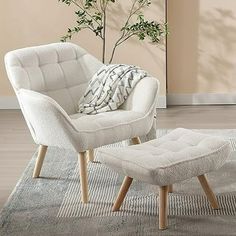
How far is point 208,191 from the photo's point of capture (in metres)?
3.18

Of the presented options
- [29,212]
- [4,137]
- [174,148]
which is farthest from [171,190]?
[4,137]

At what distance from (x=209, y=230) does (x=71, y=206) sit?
0.76 metres

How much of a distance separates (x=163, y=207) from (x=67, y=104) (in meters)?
1.12

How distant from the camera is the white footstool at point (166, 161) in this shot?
293 cm

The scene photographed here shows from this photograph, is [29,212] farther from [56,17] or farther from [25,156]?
[56,17]

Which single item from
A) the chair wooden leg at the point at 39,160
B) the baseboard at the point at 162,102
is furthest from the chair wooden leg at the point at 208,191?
the baseboard at the point at 162,102

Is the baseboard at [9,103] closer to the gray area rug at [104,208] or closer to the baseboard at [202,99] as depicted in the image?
the baseboard at [202,99]

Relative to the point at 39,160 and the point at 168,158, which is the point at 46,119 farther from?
the point at 168,158

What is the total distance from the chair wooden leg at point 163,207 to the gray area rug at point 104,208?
4cm

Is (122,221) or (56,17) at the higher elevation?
(56,17)

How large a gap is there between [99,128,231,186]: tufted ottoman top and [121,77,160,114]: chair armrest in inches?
15.6

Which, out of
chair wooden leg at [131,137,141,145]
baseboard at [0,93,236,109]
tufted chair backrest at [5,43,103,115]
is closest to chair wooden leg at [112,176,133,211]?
chair wooden leg at [131,137,141,145]

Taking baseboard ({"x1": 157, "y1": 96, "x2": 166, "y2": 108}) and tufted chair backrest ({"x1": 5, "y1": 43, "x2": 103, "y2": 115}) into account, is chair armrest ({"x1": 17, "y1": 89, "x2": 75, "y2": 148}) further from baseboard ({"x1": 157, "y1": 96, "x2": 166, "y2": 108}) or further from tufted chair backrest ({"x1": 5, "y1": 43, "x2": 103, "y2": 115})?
baseboard ({"x1": 157, "y1": 96, "x2": 166, "y2": 108})

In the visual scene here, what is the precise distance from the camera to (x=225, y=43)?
5.29m
